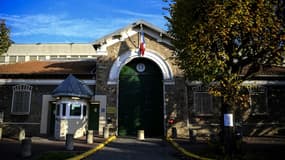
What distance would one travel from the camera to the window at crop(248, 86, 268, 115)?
18.5 meters

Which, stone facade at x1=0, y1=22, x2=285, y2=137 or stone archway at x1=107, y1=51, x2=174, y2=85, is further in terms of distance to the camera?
stone archway at x1=107, y1=51, x2=174, y2=85

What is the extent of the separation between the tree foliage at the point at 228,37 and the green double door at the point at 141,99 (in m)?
8.16

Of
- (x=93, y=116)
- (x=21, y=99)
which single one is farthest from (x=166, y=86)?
(x=21, y=99)

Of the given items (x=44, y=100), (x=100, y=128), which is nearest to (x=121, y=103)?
(x=100, y=128)

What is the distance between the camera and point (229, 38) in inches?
397

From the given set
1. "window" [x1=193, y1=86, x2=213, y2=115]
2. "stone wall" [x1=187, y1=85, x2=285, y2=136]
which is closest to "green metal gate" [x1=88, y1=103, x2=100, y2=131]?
"stone wall" [x1=187, y1=85, x2=285, y2=136]

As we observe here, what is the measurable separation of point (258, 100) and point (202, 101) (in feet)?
13.9

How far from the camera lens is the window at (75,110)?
16.4m

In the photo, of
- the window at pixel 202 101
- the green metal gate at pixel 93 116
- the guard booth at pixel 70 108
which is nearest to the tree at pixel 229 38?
the window at pixel 202 101

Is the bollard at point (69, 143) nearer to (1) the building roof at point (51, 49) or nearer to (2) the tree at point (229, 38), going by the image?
(2) the tree at point (229, 38)

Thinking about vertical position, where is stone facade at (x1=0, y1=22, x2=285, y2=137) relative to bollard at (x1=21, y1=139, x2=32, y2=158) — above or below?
above

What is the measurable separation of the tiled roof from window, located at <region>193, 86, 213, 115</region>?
8.38 m

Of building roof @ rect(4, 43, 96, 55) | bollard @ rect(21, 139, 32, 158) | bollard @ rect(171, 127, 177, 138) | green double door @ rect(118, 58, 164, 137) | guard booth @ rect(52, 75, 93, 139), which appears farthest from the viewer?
building roof @ rect(4, 43, 96, 55)

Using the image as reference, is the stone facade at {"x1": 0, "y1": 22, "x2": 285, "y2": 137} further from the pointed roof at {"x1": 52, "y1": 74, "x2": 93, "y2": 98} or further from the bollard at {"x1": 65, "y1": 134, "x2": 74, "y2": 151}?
the bollard at {"x1": 65, "y1": 134, "x2": 74, "y2": 151}
